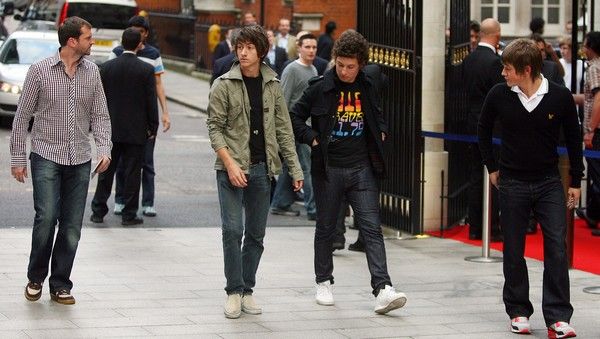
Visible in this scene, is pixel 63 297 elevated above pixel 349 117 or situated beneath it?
situated beneath

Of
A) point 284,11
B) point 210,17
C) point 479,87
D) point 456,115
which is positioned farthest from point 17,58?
point 210,17

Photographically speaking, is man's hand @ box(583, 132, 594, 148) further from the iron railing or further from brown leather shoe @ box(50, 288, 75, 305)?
brown leather shoe @ box(50, 288, 75, 305)

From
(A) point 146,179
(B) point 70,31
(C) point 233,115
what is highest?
(B) point 70,31

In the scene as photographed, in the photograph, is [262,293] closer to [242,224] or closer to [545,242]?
[242,224]

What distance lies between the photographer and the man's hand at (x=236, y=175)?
327 inches

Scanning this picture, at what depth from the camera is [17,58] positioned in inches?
920

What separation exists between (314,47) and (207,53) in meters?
23.9

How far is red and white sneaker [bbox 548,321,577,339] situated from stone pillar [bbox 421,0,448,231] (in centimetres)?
461

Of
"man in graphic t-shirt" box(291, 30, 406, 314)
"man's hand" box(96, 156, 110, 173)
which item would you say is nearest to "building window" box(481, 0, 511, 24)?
"man in graphic t-shirt" box(291, 30, 406, 314)

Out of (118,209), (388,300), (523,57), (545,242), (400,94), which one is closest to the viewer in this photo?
(523,57)

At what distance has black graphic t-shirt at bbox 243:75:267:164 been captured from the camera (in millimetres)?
8539

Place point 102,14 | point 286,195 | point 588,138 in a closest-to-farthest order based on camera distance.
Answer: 1. point 588,138
2. point 286,195
3. point 102,14

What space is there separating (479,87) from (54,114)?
15.2ft

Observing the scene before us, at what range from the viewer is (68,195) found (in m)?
8.94
